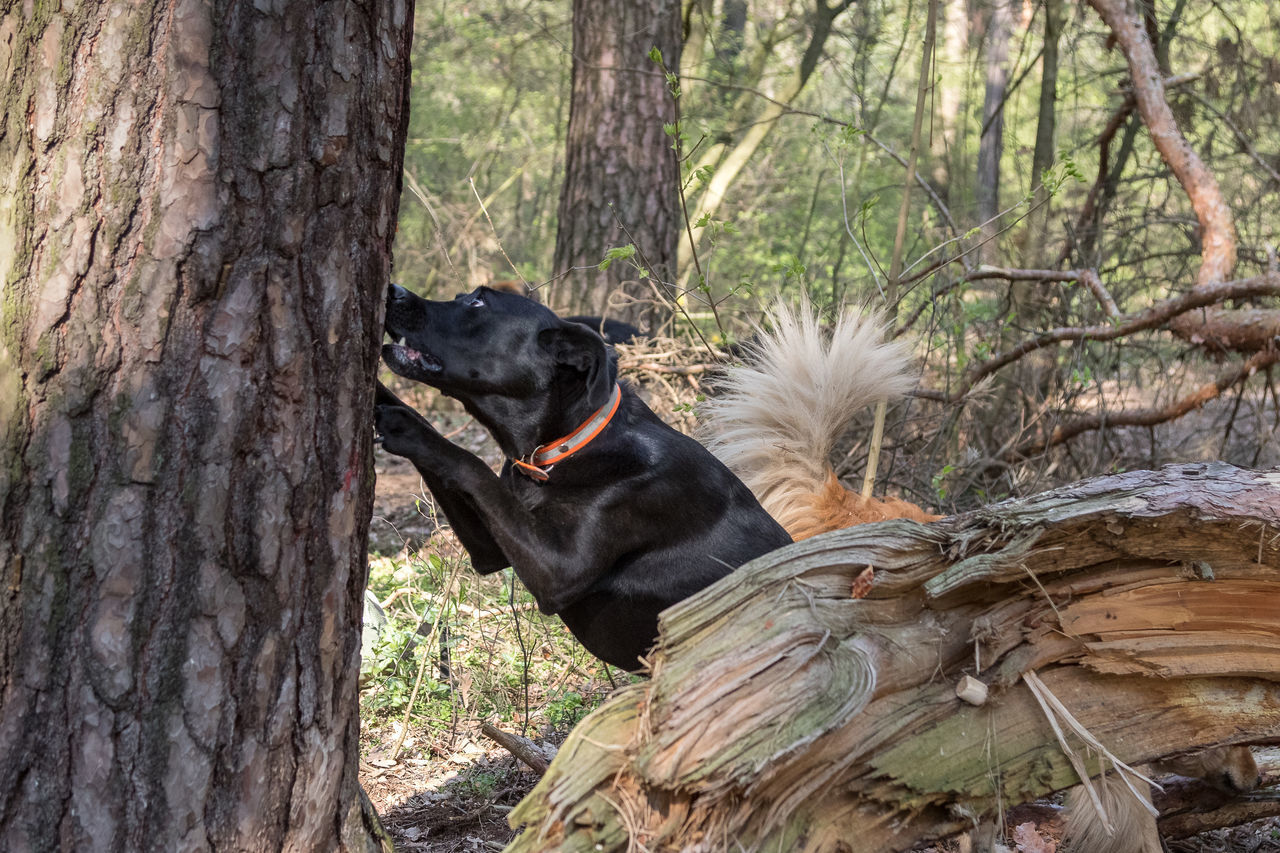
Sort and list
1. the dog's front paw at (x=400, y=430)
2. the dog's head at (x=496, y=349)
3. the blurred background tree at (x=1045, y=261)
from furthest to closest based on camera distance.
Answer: the blurred background tree at (x=1045, y=261), the dog's head at (x=496, y=349), the dog's front paw at (x=400, y=430)

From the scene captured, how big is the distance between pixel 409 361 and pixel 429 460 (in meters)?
0.36

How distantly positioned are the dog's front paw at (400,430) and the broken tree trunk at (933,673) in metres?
1.25

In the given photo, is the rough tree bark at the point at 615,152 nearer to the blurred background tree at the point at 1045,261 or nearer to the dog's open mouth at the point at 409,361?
the blurred background tree at the point at 1045,261

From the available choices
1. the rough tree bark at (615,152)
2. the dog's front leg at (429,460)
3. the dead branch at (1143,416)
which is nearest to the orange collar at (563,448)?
the dog's front leg at (429,460)

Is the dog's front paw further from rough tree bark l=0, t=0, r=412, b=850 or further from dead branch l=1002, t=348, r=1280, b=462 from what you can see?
dead branch l=1002, t=348, r=1280, b=462

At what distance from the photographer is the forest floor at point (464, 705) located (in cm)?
362

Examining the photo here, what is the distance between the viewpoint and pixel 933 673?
2639mm

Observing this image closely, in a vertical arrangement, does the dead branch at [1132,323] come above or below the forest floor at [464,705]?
above

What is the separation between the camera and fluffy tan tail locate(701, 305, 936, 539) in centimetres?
441

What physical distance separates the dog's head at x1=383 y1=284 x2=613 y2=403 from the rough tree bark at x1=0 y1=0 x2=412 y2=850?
1435 mm

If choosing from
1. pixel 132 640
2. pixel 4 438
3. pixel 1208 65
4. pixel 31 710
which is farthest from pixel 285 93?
pixel 1208 65

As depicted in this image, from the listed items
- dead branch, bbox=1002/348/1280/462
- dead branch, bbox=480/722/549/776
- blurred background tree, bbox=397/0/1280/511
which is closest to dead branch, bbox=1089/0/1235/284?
blurred background tree, bbox=397/0/1280/511

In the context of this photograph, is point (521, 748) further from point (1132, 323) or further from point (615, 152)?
point (615, 152)

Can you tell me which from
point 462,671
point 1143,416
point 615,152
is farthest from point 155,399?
point 1143,416
